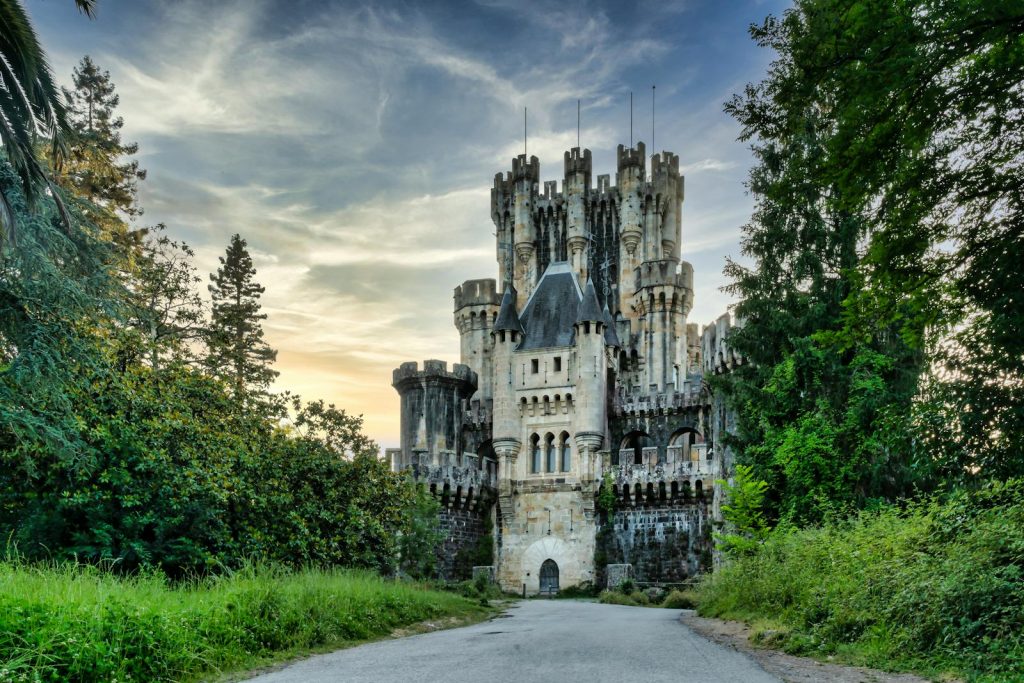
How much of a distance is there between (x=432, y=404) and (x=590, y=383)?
9942 millimetres

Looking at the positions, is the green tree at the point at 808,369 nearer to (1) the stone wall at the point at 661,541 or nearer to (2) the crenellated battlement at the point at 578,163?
(1) the stone wall at the point at 661,541

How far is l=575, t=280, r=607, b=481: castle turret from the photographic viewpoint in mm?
46688

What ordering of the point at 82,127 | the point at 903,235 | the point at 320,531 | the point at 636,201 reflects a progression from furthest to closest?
1. the point at 636,201
2. the point at 82,127
3. the point at 320,531
4. the point at 903,235

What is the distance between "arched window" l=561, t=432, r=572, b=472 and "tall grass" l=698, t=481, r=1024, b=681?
30181mm

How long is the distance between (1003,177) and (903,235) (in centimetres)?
139

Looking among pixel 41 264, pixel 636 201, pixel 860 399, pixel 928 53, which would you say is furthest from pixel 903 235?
pixel 636 201

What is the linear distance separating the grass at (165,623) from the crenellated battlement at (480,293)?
39.3 m

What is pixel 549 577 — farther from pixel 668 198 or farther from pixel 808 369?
pixel 668 198

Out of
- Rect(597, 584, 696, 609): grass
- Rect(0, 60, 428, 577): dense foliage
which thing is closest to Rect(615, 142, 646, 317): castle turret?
Rect(597, 584, 696, 609): grass

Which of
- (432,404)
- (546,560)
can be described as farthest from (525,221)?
(546,560)

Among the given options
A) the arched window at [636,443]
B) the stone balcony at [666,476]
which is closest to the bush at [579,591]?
the stone balcony at [666,476]

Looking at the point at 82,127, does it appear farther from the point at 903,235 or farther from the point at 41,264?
the point at 903,235

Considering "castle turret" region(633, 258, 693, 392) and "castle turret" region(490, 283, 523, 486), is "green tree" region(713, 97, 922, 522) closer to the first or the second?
"castle turret" region(490, 283, 523, 486)

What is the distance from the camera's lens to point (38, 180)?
16.0m
